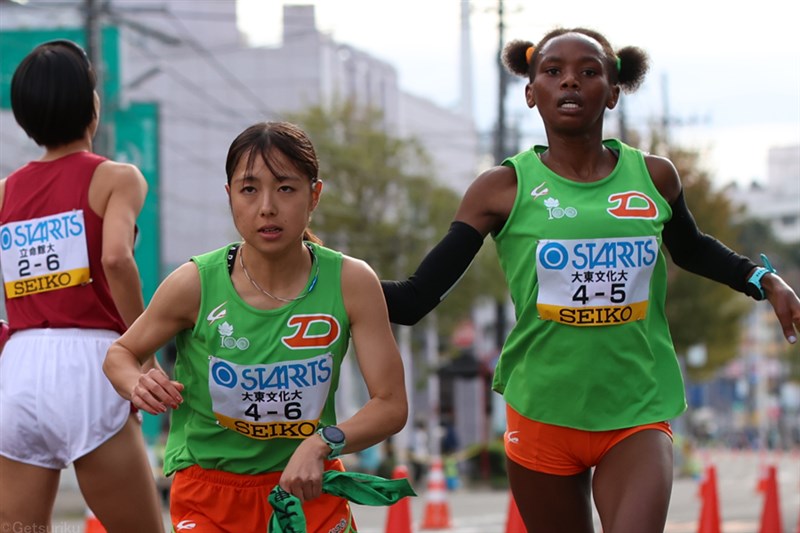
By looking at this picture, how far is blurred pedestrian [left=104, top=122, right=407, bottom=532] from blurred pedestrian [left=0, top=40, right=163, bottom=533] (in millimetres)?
543

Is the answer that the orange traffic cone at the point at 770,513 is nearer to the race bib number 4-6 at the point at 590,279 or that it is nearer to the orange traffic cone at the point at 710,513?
the orange traffic cone at the point at 710,513

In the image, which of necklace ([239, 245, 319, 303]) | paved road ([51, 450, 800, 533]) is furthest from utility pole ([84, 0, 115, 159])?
necklace ([239, 245, 319, 303])

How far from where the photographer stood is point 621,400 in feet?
17.1

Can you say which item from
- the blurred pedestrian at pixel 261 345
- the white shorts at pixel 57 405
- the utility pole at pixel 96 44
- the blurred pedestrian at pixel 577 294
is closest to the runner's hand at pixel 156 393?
the blurred pedestrian at pixel 261 345

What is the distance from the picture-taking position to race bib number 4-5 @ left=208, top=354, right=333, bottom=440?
461cm

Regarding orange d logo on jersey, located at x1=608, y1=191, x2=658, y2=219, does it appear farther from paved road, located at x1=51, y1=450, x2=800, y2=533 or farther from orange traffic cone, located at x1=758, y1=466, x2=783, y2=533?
orange traffic cone, located at x1=758, y1=466, x2=783, y2=533

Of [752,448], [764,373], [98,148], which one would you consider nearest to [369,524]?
[98,148]

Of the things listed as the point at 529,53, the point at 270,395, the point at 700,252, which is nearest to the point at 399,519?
the point at 700,252

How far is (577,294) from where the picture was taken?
5.18 m

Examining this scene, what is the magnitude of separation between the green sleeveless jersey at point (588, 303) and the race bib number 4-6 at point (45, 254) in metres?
1.52

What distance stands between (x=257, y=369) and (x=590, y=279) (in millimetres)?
1256

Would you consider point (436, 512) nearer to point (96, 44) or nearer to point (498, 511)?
point (498, 511)

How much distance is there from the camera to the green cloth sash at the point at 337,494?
14.3 ft

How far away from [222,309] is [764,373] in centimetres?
11946
